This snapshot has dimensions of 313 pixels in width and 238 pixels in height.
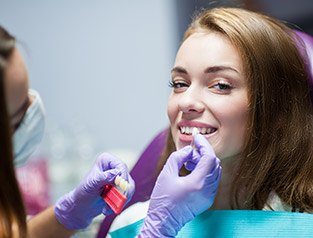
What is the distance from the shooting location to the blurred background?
11.2 ft

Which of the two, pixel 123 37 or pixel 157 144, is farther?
pixel 123 37

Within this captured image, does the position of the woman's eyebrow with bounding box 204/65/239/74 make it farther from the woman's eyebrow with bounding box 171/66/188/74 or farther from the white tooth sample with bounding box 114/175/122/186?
the white tooth sample with bounding box 114/175/122/186

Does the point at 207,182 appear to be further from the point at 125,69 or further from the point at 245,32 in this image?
the point at 125,69

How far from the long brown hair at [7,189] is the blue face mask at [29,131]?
563mm

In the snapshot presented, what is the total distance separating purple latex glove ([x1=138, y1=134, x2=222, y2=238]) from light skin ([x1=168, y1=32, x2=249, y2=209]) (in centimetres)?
10

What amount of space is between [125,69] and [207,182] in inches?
86.1

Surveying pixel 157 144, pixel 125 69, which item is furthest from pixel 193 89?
pixel 125 69

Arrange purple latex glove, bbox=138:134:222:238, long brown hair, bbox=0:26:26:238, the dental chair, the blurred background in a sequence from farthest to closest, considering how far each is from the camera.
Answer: the blurred background → the dental chair → purple latex glove, bbox=138:134:222:238 → long brown hair, bbox=0:26:26:238

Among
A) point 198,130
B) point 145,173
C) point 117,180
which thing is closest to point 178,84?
point 198,130

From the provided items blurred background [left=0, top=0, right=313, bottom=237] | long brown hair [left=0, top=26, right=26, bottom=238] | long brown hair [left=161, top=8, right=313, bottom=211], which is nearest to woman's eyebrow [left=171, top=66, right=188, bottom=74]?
long brown hair [left=161, top=8, right=313, bottom=211]

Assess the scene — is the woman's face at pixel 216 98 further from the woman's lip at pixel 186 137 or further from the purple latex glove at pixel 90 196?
the purple latex glove at pixel 90 196

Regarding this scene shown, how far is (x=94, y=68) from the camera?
3.40 metres

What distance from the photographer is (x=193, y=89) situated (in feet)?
4.77

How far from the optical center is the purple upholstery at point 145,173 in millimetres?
1840
